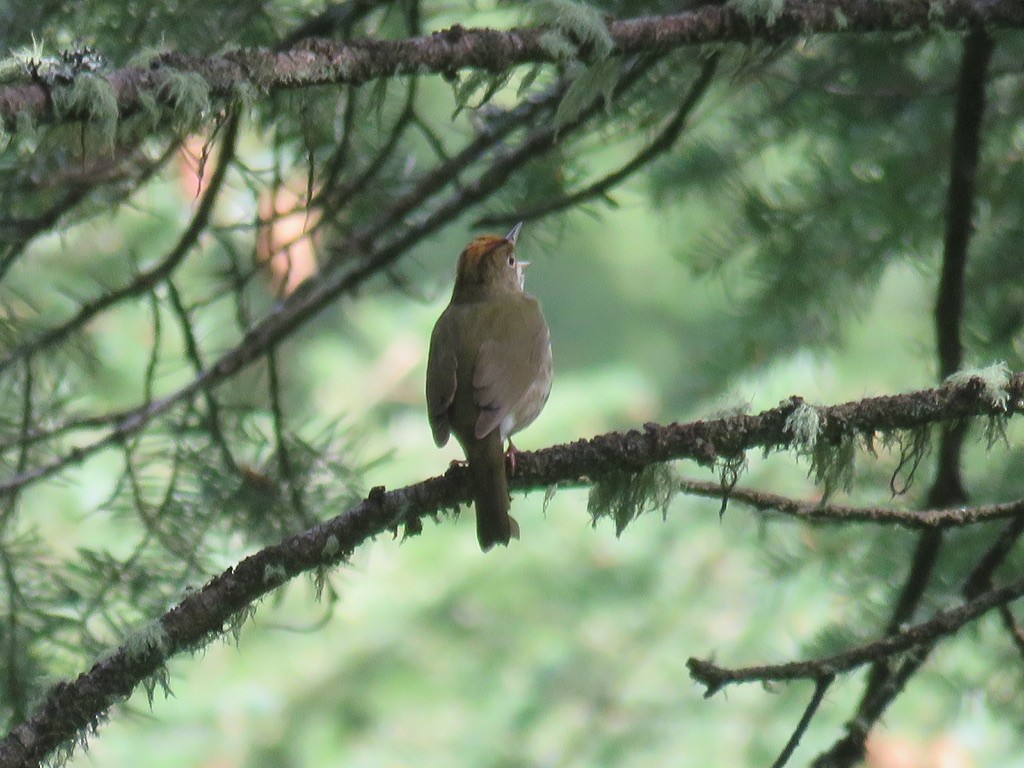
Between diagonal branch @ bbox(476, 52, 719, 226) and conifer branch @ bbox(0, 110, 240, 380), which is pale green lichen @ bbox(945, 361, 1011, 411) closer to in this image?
diagonal branch @ bbox(476, 52, 719, 226)

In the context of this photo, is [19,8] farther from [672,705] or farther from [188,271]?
[188,271]

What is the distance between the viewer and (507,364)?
10.4ft

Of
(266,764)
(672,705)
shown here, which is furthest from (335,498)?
(266,764)

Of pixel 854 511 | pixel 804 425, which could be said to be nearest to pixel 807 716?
pixel 854 511

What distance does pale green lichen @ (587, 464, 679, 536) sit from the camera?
2.13 m

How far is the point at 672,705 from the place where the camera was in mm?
5094

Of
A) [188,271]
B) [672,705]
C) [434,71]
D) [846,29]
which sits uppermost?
[188,271]

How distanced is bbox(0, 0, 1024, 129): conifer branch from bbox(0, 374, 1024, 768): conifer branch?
1.99ft

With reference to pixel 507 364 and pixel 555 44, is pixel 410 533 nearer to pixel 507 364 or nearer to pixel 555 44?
pixel 555 44

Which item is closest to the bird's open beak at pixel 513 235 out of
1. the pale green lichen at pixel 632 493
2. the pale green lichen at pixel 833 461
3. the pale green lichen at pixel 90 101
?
the pale green lichen at pixel 632 493

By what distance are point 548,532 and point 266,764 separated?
154cm

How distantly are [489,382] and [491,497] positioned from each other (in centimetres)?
50

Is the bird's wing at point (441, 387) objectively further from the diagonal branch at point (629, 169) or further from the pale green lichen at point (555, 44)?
the pale green lichen at point (555, 44)

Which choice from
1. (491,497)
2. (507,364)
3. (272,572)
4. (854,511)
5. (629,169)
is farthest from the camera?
(507,364)
